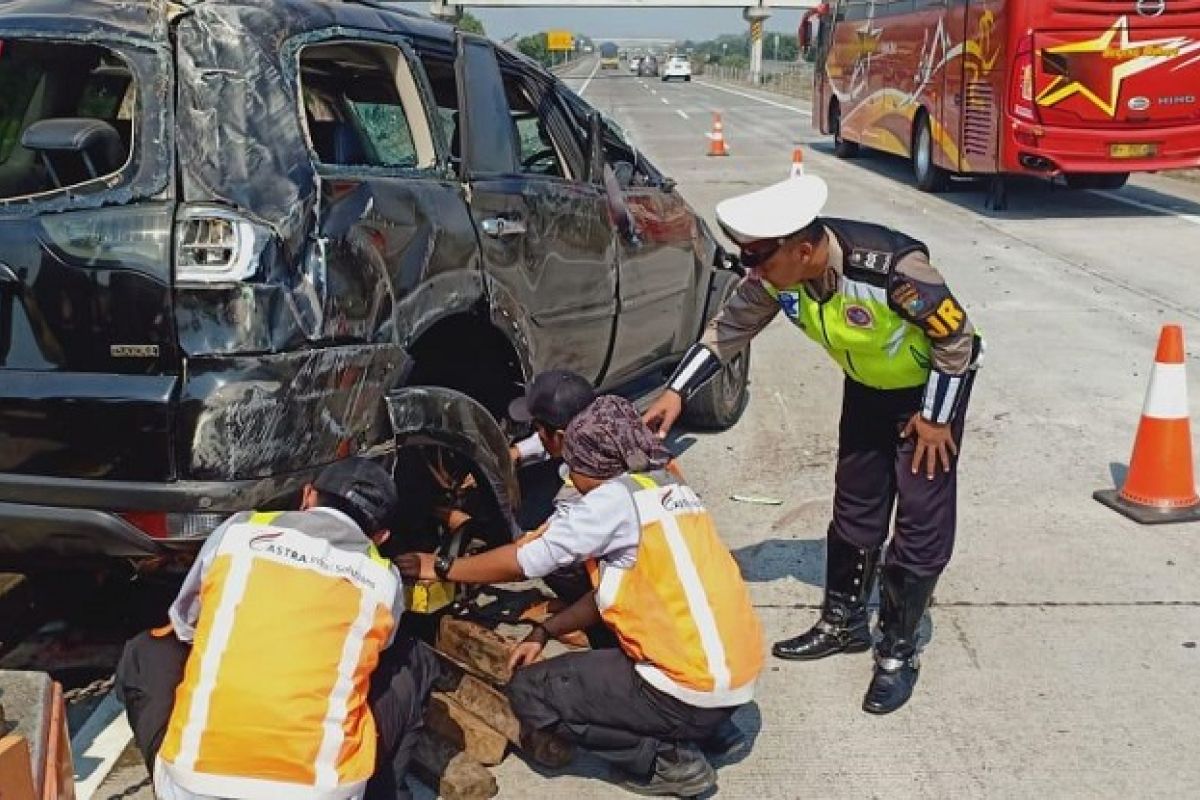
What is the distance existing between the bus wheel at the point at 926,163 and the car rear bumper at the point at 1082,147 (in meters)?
2.85

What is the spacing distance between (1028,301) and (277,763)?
837 centimetres

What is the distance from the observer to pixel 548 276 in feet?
14.9

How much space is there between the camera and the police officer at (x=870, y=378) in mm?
3492

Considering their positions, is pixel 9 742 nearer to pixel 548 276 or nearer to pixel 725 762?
pixel 725 762

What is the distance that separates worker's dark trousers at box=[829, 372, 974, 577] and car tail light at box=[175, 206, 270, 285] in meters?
1.91

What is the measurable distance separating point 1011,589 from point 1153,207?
39.5 ft

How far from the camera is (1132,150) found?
13578 millimetres

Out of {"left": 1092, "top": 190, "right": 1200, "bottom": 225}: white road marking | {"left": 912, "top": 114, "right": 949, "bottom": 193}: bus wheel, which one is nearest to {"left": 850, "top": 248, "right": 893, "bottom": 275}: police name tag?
{"left": 1092, "top": 190, "right": 1200, "bottom": 225}: white road marking

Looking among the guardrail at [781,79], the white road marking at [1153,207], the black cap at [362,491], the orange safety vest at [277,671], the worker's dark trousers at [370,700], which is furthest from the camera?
the guardrail at [781,79]

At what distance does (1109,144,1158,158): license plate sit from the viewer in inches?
533

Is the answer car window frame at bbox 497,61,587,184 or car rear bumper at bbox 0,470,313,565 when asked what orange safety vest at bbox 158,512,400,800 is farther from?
car window frame at bbox 497,61,587,184

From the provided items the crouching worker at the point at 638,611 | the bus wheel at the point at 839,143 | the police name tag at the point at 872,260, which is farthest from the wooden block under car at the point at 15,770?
the bus wheel at the point at 839,143

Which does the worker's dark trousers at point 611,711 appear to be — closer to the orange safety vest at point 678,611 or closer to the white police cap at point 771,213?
the orange safety vest at point 678,611

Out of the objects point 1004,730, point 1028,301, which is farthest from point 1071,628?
point 1028,301
